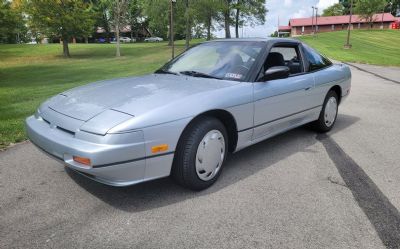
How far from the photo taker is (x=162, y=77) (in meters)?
4.46

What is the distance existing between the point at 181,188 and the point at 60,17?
26415 mm

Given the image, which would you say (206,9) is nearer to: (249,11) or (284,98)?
(249,11)

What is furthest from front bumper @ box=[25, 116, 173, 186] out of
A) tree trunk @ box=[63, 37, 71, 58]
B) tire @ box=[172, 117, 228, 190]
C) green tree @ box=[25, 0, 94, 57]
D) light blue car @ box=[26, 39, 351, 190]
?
tree trunk @ box=[63, 37, 71, 58]

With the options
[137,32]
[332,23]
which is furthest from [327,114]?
[332,23]

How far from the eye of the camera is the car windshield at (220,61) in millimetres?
4244

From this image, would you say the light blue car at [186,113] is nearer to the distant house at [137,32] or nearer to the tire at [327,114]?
the tire at [327,114]

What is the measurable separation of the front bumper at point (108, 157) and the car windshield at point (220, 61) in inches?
56.4

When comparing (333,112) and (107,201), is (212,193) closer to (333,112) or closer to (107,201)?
(107,201)

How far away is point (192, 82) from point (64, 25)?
85.0 feet

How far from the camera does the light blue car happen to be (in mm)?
3014

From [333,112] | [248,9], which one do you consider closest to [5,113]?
[333,112]

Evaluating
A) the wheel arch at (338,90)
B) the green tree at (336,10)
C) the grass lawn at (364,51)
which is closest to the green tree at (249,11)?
the grass lawn at (364,51)

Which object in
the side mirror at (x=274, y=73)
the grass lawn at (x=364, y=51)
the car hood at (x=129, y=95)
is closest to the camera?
the car hood at (x=129, y=95)

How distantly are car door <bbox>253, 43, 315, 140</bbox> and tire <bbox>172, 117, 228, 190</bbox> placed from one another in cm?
63
